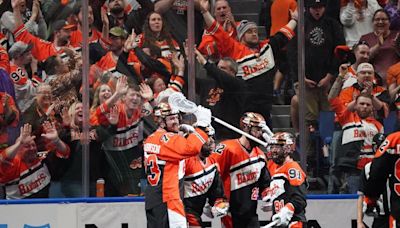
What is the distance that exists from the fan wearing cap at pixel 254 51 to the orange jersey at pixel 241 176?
0.60 m

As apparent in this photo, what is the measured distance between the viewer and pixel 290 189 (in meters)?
13.4

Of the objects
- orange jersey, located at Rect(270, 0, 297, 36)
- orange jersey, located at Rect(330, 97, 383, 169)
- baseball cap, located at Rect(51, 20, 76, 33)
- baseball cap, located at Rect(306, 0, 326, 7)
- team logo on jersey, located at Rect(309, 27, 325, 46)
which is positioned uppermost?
baseball cap, located at Rect(306, 0, 326, 7)

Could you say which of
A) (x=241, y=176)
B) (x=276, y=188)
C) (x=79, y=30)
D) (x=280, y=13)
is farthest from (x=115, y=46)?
(x=276, y=188)

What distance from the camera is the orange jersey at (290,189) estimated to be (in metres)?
13.4

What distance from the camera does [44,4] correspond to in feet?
47.6

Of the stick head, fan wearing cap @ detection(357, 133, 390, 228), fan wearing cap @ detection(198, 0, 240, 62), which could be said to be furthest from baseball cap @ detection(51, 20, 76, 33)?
fan wearing cap @ detection(357, 133, 390, 228)

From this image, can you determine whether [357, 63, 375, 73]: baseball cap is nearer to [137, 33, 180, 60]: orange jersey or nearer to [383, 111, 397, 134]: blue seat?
[383, 111, 397, 134]: blue seat

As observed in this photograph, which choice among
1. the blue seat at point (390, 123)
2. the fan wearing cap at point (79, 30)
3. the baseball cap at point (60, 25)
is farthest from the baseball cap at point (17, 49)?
the blue seat at point (390, 123)

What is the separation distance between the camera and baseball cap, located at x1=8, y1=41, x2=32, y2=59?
14508mm

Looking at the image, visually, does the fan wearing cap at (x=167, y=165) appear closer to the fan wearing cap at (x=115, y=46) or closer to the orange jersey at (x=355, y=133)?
the fan wearing cap at (x=115, y=46)

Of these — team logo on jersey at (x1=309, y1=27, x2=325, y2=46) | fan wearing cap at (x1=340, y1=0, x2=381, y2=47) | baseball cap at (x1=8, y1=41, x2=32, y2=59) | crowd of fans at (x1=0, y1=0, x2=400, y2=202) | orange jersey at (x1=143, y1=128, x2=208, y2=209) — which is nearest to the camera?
orange jersey at (x1=143, y1=128, x2=208, y2=209)

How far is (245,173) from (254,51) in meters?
1.28

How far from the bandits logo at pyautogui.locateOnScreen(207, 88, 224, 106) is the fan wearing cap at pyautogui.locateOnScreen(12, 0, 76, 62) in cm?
142

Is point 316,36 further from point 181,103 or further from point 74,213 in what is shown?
point 74,213
